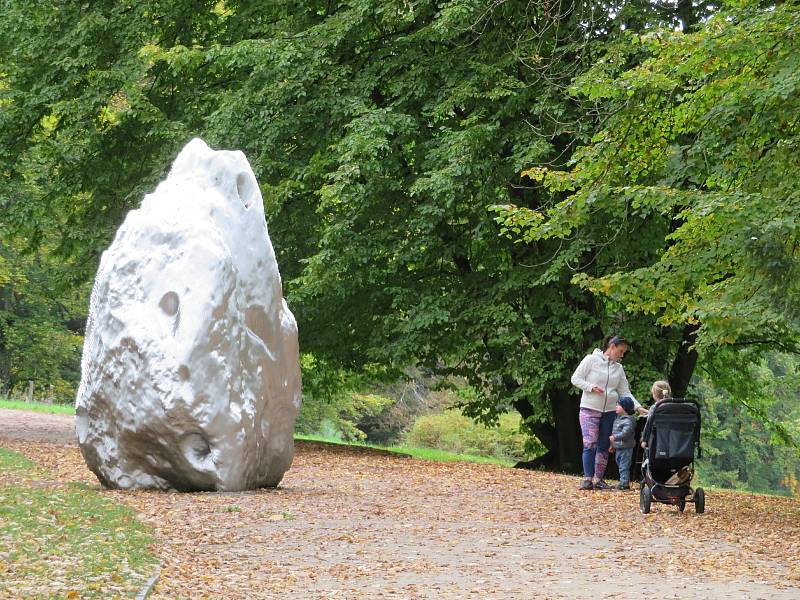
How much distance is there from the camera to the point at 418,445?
3622 cm

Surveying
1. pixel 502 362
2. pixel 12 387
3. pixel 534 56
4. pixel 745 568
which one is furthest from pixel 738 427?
pixel 745 568

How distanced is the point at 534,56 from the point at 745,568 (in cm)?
1036

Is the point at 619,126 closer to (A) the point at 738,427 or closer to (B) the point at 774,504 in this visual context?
(B) the point at 774,504

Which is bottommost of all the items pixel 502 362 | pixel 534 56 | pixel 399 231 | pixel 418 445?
pixel 418 445

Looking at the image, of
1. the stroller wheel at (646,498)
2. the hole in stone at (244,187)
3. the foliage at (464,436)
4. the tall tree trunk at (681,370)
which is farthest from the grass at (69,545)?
the foliage at (464,436)

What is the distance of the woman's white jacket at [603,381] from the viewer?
13.8 meters

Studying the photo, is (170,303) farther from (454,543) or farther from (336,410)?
(336,410)

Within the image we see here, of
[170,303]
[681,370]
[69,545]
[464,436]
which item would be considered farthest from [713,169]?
[464,436]

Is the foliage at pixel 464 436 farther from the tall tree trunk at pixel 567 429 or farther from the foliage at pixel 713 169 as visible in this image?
the foliage at pixel 713 169

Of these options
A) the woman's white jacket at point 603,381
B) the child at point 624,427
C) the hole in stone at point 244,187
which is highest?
the hole in stone at point 244,187

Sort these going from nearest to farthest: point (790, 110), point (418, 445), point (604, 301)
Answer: point (790, 110) < point (604, 301) < point (418, 445)

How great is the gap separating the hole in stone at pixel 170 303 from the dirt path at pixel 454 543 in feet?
6.08

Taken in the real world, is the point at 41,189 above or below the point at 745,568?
above

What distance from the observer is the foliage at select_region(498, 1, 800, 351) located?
10.2 meters
